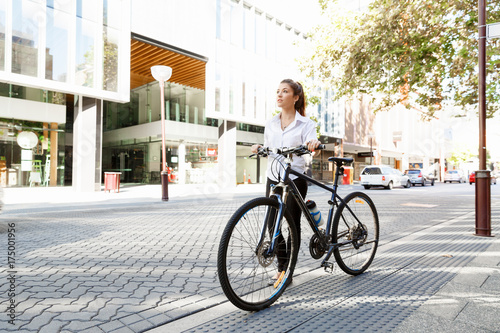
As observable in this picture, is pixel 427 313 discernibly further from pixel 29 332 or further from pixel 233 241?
pixel 29 332

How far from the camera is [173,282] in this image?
3242 mm

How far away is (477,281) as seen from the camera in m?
3.29

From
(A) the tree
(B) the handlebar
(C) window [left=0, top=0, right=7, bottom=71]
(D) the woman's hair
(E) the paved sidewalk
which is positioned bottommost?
(E) the paved sidewalk

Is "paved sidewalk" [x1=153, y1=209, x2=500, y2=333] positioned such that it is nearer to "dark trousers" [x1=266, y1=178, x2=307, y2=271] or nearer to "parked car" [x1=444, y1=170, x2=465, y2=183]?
"dark trousers" [x1=266, y1=178, x2=307, y2=271]

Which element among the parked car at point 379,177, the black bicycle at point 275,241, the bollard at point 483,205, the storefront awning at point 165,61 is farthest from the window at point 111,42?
the parked car at point 379,177

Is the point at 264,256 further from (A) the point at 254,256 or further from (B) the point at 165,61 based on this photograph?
(B) the point at 165,61

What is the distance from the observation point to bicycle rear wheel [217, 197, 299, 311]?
2.36 meters

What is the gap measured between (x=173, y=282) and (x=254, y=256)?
1066mm

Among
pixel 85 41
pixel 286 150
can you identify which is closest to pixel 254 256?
pixel 286 150

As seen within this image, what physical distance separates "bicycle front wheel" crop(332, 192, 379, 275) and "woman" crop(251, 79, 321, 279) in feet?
1.71

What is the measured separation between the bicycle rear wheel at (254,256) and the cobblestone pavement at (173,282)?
0.16 meters

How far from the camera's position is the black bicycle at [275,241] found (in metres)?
2.41

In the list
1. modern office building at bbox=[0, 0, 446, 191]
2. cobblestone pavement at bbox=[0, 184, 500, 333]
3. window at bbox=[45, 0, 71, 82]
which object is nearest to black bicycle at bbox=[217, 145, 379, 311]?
cobblestone pavement at bbox=[0, 184, 500, 333]

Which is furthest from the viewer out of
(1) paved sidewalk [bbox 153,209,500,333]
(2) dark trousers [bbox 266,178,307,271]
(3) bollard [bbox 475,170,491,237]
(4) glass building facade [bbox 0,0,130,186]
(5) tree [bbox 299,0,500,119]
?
(4) glass building facade [bbox 0,0,130,186]
